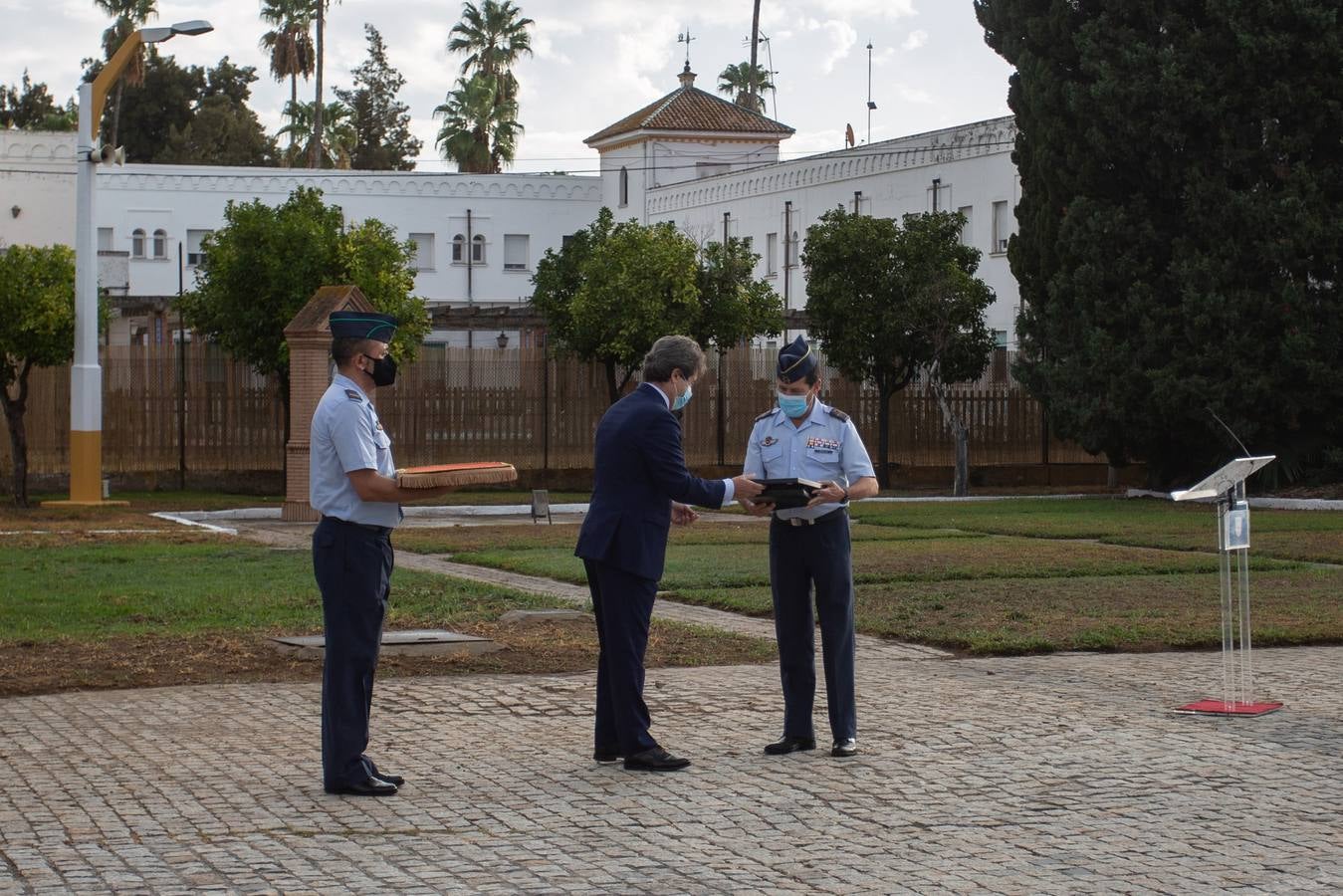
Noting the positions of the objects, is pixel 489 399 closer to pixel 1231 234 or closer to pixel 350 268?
pixel 350 268

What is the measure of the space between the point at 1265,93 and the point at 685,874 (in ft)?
76.8

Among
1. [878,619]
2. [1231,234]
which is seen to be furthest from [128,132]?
[878,619]

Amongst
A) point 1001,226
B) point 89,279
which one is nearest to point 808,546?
point 89,279

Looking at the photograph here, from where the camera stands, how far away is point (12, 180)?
52031mm

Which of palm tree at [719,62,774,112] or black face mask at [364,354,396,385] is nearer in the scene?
black face mask at [364,354,396,385]

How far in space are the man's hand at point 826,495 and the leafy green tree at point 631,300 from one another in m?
24.8

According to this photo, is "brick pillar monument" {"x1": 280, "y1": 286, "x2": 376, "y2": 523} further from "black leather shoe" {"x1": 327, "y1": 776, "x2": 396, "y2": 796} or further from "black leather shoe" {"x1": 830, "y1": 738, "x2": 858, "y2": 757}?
"black leather shoe" {"x1": 327, "y1": 776, "x2": 396, "y2": 796}

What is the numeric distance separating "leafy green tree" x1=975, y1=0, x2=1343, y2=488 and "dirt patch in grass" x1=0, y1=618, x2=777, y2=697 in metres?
17.6

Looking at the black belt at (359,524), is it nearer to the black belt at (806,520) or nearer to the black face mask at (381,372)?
the black face mask at (381,372)

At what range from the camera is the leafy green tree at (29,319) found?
26047mm

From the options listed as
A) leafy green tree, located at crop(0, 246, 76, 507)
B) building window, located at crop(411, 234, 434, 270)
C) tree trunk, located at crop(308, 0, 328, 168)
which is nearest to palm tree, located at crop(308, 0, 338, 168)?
tree trunk, located at crop(308, 0, 328, 168)

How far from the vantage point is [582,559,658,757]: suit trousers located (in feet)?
26.1

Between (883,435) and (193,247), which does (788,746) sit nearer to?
(883,435)

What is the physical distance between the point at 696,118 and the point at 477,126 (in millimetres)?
17810
